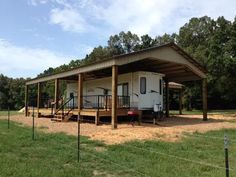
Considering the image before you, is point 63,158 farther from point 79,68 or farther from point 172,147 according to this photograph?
point 79,68

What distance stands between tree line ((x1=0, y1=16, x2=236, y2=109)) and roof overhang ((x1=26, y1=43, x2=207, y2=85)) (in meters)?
4.72

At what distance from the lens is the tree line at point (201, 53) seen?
33.7 meters

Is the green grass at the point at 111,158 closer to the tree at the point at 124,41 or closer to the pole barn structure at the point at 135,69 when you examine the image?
the pole barn structure at the point at 135,69

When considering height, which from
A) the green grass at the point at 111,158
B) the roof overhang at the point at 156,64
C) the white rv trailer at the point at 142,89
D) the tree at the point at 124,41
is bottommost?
the green grass at the point at 111,158

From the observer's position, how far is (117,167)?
8164 millimetres

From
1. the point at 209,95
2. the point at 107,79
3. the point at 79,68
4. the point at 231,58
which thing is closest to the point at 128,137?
the point at 79,68

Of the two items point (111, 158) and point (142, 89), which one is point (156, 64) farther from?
point (111, 158)

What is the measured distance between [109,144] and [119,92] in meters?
11.0

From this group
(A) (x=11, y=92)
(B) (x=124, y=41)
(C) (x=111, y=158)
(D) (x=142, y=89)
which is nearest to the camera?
(C) (x=111, y=158)

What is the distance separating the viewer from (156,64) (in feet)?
71.0

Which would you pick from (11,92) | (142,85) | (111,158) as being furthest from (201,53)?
(11,92)

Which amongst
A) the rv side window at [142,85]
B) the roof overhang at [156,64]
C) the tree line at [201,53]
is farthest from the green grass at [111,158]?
the tree line at [201,53]

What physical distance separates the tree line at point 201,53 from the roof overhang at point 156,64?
186 inches

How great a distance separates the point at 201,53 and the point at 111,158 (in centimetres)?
3218
